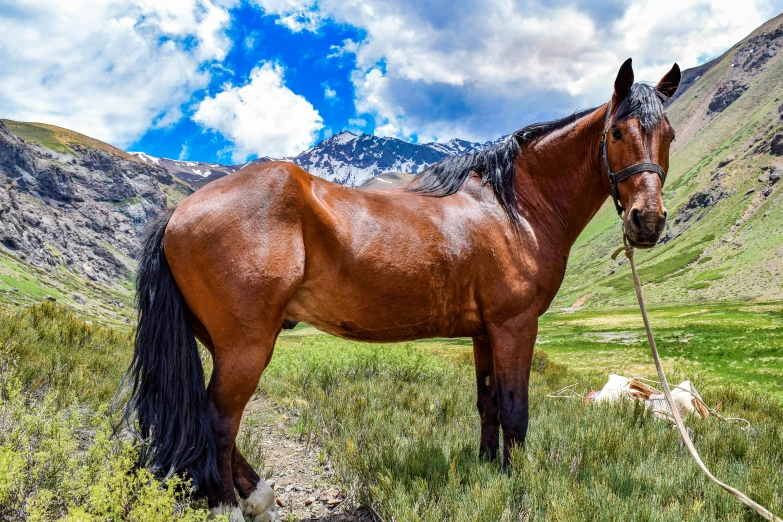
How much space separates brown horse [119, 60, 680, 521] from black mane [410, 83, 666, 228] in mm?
19

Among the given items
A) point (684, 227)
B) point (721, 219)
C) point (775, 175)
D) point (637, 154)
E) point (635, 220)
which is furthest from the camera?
point (684, 227)

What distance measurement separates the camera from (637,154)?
3.66 metres

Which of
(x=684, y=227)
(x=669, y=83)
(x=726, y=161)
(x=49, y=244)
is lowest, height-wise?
(x=669, y=83)

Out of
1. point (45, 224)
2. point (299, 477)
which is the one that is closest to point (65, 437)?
point (299, 477)

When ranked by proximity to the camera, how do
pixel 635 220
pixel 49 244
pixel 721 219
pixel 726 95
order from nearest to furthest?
pixel 635 220
pixel 721 219
pixel 49 244
pixel 726 95

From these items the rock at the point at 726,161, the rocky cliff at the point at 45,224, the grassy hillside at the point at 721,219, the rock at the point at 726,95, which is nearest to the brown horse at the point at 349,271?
the grassy hillside at the point at 721,219

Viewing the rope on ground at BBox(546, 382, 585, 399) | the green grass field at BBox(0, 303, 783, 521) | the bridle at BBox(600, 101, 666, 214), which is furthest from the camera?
the rope on ground at BBox(546, 382, 585, 399)

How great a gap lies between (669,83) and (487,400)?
10.7 feet

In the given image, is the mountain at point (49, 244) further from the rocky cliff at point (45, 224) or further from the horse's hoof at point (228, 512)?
the horse's hoof at point (228, 512)

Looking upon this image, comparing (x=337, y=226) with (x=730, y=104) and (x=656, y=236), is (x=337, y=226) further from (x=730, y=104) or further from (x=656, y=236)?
(x=730, y=104)

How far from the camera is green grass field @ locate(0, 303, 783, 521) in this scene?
9.27ft

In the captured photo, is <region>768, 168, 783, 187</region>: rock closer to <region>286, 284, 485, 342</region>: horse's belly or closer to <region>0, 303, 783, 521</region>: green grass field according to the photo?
<region>0, 303, 783, 521</region>: green grass field

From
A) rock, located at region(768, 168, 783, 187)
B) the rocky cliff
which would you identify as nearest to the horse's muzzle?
rock, located at region(768, 168, 783, 187)

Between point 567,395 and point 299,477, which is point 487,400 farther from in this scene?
point 567,395
